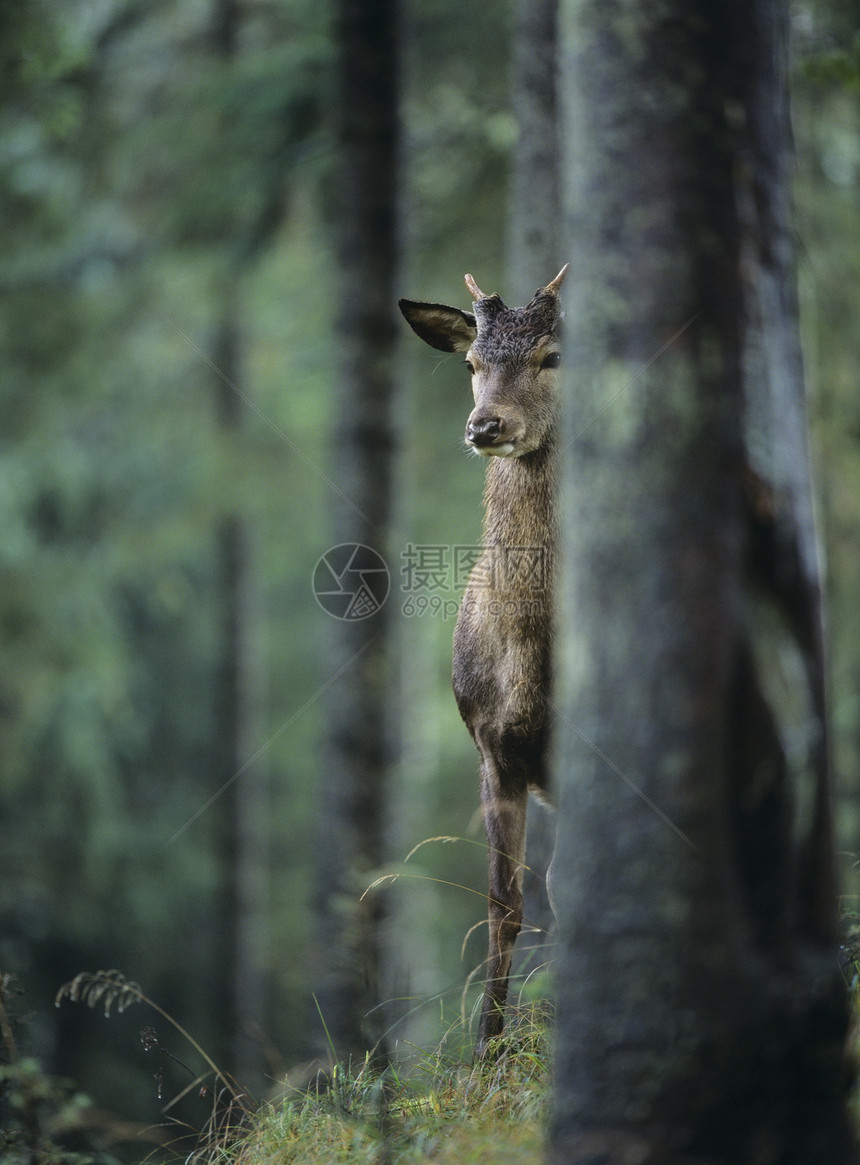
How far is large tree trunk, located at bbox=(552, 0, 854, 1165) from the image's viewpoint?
2188 mm

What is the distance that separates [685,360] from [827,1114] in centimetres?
164

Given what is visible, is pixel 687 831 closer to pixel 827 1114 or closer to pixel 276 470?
pixel 827 1114

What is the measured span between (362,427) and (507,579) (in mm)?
3671

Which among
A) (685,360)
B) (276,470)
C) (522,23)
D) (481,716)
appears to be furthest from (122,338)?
(685,360)

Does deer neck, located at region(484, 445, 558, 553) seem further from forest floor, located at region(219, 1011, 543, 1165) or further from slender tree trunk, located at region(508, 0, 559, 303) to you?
slender tree trunk, located at region(508, 0, 559, 303)

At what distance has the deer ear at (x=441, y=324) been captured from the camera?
124 inches

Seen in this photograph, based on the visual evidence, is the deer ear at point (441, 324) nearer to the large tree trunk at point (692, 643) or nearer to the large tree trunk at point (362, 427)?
the large tree trunk at point (692, 643)

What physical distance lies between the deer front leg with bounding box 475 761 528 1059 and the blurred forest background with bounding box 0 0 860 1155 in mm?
313

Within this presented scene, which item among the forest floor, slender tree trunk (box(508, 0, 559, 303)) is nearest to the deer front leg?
the forest floor

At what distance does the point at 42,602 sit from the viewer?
8500 millimetres
